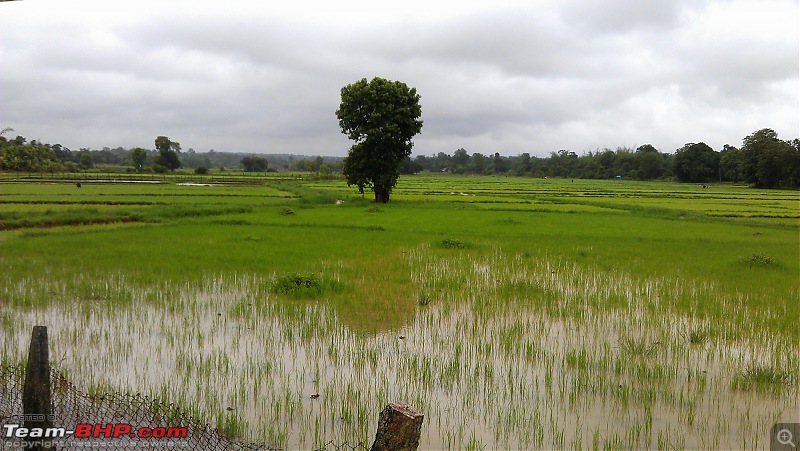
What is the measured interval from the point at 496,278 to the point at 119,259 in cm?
780

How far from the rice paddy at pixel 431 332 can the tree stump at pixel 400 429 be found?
111cm

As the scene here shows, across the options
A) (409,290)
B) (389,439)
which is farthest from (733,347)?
(389,439)

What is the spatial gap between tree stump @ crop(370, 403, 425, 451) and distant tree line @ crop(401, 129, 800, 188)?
60625mm

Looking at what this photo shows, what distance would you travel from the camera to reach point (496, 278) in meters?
9.65

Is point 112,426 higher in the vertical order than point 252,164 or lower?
lower

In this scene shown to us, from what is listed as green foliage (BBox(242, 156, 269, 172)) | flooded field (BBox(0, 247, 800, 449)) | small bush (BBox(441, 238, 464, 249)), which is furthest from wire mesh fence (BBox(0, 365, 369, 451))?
green foliage (BBox(242, 156, 269, 172))

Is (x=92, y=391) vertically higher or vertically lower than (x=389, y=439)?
lower

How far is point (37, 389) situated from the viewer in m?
2.99

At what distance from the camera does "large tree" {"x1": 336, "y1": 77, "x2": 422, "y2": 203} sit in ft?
83.3

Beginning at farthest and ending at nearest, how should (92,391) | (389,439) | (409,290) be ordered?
(409,290) < (92,391) < (389,439)

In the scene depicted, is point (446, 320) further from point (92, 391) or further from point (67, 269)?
point (67, 269)

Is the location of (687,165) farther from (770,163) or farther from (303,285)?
(303,285)

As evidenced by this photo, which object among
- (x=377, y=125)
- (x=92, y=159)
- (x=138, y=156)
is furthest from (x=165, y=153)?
(x=377, y=125)

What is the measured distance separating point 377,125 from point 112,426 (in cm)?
2269
